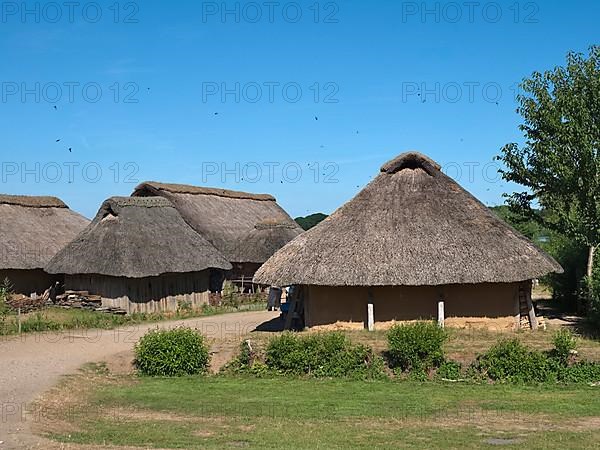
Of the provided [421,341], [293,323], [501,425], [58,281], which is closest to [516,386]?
[421,341]

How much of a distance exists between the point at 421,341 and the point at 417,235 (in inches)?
238

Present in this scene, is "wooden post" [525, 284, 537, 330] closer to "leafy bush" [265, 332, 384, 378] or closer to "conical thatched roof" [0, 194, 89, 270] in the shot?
"leafy bush" [265, 332, 384, 378]

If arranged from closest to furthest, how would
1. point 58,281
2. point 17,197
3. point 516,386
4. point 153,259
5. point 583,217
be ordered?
point 516,386 < point 583,217 < point 153,259 < point 58,281 < point 17,197

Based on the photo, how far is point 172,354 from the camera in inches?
771

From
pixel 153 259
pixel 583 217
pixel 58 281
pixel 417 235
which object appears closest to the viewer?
pixel 417 235

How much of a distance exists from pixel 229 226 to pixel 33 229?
34.9 feet

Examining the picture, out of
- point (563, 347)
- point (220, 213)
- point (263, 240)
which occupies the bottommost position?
point (563, 347)

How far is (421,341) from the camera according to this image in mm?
18703

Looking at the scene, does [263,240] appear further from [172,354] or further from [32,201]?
[172,354]

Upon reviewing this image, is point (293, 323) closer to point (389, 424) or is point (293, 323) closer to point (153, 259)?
point (153, 259)

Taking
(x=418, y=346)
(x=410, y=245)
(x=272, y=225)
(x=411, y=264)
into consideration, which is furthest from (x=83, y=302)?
(x=418, y=346)

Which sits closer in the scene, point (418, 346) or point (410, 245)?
point (418, 346)

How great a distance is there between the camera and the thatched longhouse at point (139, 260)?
31531 millimetres

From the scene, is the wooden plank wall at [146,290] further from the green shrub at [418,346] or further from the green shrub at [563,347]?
the green shrub at [563,347]
